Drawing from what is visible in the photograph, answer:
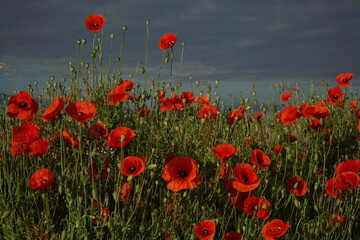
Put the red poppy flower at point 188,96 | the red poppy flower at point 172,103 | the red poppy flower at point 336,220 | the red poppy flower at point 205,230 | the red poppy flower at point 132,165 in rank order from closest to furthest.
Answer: the red poppy flower at point 205,230
the red poppy flower at point 132,165
the red poppy flower at point 336,220
the red poppy flower at point 172,103
the red poppy flower at point 188,96

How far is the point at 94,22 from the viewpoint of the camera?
350cm

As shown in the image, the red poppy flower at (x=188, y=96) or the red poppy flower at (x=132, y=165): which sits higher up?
the red poppy flower at (x=188, y=96)

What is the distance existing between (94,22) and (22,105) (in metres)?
1.25

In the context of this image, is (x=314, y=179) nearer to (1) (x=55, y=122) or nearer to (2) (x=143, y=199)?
(2) (x=143, y=199)

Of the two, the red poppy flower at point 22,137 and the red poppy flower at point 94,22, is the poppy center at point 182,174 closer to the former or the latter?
the red poppy flower at point 22,137

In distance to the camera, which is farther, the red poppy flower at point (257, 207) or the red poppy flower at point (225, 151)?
the red poppy flower at point (225, 151)

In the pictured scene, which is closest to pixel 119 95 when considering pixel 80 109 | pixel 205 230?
pixel 80 109

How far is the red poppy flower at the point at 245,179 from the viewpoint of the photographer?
7.32 feet

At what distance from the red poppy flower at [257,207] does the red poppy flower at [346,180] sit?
0.56 metres

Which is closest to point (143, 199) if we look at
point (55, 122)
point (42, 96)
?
point (55, 122)

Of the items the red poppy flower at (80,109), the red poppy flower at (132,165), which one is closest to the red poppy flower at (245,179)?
the red poppy flower at (132,165)

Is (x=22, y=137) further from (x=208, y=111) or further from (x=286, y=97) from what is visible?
(x=286, y=97)

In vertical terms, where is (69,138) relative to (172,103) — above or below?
below

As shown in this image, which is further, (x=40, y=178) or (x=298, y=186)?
(x=298, y=186)
